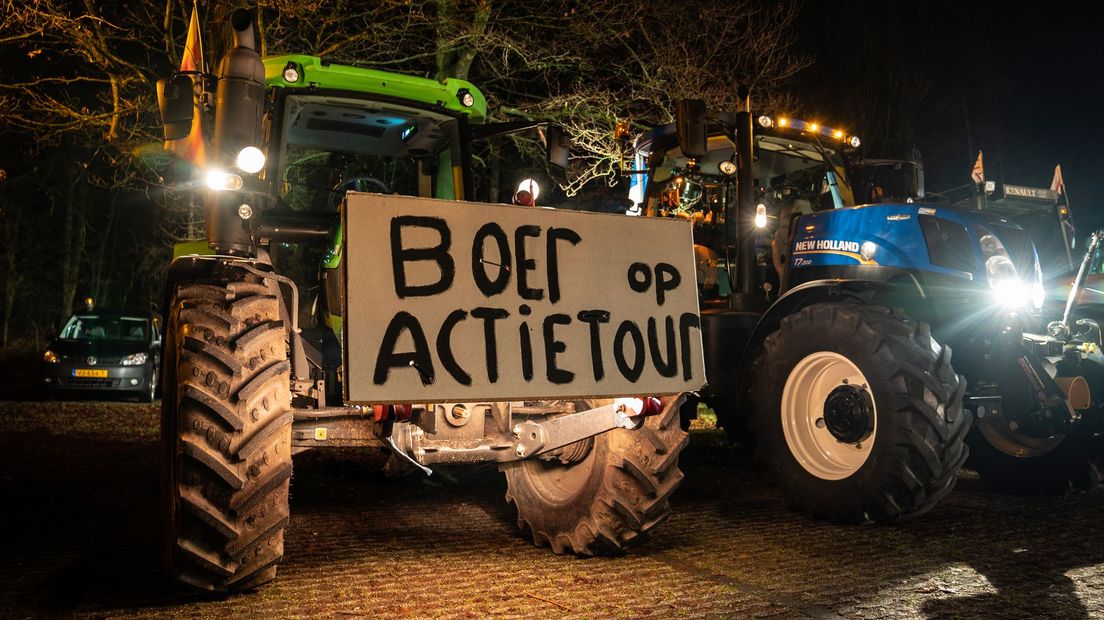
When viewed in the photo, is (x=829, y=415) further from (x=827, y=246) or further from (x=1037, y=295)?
(x=1037, y=295)

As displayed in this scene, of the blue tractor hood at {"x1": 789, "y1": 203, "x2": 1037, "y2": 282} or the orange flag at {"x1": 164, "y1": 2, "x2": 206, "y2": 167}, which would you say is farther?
the blue tractor hood at {"x1": 789, "y1": 203, "x2": 1037, "y2": 282}

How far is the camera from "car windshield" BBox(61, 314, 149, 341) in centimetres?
1755

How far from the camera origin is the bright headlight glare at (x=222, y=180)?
504 cm

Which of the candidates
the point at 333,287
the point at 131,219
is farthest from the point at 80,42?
the point at 131,219

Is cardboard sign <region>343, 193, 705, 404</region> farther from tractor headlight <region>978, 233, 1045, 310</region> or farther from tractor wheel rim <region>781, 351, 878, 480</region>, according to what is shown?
tractor headlight <region>978, 233, 1045, 310</region>

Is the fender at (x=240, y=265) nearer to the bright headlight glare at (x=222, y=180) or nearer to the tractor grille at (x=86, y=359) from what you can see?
the bright headlight glare at (x=222, y=180)

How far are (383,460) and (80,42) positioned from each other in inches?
332

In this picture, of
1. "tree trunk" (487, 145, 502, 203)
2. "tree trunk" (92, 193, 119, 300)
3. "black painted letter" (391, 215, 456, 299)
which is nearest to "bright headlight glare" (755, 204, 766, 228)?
"black painted letter" (391, 215, 456, 299)

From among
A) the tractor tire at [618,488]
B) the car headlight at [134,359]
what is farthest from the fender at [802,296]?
the car headlight at [134,359]

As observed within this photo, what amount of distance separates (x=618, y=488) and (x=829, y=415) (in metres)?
2.07

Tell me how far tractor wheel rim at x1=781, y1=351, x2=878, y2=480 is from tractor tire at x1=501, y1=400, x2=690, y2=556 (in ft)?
5.62

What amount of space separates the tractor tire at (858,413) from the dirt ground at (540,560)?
0.24 m

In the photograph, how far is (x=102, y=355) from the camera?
54.7 ft

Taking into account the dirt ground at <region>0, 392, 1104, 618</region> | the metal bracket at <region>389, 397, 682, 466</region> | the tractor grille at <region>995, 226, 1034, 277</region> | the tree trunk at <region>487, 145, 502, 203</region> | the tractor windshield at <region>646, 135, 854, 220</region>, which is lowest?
the dirt ground at <region>0, 392, 1104, 618</region>
